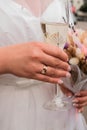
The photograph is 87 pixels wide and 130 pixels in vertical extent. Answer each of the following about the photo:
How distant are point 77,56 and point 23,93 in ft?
0.82

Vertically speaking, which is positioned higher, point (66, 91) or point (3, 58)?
point (3, 58)

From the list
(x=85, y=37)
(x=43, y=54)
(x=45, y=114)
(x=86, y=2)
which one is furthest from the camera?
(x=86, y=2)

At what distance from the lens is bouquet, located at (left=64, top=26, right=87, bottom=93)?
95cm

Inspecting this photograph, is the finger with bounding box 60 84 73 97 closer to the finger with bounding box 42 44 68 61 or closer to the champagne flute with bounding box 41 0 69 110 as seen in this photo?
the champagne flute with bounding box 41 0 69 110

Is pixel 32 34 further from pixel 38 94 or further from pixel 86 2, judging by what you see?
pixel 86 2

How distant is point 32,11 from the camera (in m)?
A: 1.08

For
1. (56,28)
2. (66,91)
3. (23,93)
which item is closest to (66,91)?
(66,91)

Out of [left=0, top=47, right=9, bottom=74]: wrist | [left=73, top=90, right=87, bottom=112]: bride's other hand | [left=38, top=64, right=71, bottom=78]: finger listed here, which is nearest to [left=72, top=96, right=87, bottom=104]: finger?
[left=73, top=90, right=87, bottom=112]: bride's other hand

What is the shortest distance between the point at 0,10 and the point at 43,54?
0.29 m

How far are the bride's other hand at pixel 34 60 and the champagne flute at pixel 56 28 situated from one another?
11cm

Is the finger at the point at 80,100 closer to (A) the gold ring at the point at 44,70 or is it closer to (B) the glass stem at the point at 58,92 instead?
(B) the glass stem at the point at 58,92

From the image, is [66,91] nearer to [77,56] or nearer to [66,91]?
[66,91]

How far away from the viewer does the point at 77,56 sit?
953 millimetres

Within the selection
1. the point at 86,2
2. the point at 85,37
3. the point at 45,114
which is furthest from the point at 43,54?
the point at 86,2
